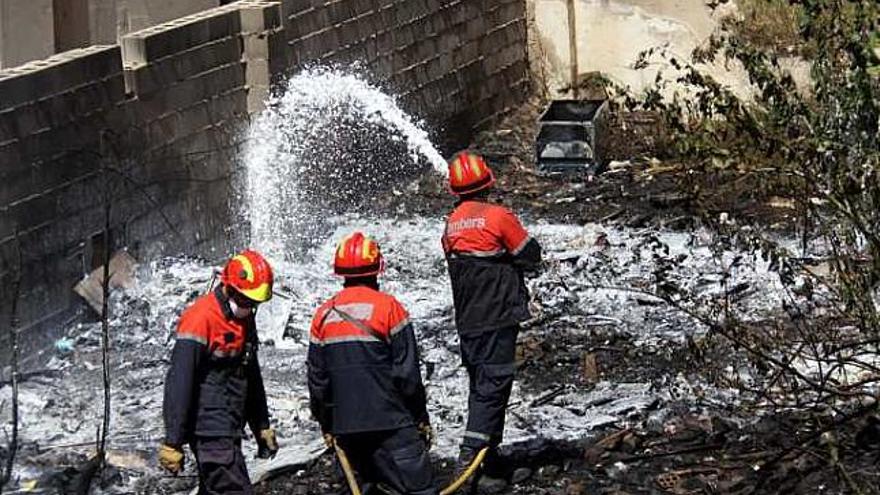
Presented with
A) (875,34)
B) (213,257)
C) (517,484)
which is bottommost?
(517,484)

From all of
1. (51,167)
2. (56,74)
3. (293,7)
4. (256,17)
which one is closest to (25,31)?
(293,7)

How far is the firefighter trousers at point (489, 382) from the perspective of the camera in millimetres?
8992

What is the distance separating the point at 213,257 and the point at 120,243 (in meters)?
1.25

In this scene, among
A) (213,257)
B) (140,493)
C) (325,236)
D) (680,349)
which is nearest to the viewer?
(140,493)

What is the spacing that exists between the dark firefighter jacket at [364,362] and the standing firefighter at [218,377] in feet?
1.08

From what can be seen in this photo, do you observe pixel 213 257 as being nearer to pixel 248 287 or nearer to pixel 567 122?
pixel 567 122

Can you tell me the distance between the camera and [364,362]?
7.54 metres

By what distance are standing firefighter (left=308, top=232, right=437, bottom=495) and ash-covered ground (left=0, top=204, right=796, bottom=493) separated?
1.46 meters

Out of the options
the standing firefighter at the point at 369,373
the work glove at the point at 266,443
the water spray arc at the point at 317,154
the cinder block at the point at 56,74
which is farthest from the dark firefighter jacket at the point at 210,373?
the water spray arc at the point at 317,154

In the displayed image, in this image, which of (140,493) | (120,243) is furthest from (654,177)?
(140,493)

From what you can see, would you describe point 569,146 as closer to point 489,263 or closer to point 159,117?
point 159,117

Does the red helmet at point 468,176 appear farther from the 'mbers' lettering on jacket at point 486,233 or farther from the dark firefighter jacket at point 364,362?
the dark firefighter jacket at point 364,362

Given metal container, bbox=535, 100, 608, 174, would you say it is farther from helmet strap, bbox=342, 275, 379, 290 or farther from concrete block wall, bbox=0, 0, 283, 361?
helmet strap, bbox=342, 275, 379, 290

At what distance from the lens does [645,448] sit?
9.28m
